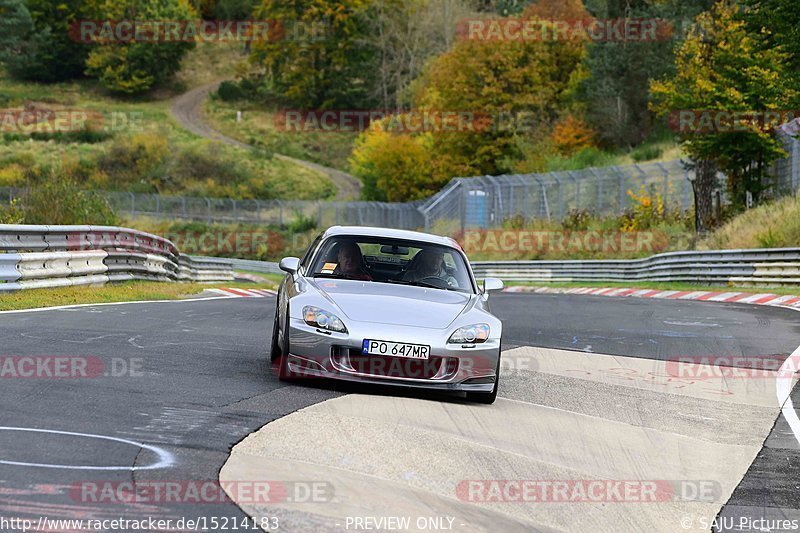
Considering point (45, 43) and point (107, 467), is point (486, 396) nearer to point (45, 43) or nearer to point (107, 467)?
point (107, 467)

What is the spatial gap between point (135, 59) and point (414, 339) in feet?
363

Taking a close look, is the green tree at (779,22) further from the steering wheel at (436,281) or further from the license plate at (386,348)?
the license plate at (386,348)

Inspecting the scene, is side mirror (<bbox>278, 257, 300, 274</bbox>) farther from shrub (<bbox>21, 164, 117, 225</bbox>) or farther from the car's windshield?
shrub (<bbox>21, 164, 117, 225</bbox>)

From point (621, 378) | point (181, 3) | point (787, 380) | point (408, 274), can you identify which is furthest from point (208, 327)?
point (181, 3)

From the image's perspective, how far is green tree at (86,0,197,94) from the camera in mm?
113625

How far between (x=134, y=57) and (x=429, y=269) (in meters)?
109

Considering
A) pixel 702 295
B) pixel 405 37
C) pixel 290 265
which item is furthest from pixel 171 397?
pixel 405 37

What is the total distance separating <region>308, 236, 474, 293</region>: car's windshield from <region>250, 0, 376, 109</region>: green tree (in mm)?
101167

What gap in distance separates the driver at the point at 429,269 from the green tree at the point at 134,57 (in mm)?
106161

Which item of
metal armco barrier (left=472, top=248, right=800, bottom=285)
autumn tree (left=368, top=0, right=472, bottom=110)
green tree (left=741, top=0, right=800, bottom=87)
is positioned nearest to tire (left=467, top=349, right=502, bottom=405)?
metal armco barrier (left=472, top=248, right=800, bottom=285)

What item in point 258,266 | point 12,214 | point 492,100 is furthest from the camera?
point 492,100

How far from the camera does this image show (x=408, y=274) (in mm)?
10844

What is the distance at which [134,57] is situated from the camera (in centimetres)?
11494

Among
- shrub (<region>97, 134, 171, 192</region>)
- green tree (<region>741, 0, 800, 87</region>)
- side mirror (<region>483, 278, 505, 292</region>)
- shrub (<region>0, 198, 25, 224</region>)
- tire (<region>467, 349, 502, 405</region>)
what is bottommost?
shrub (<region>97, 134, 171, 192</region>)
